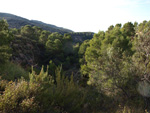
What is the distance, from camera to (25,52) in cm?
2366

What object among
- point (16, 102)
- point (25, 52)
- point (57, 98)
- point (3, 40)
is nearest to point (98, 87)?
point (57, 98)

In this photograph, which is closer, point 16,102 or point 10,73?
point 16,102

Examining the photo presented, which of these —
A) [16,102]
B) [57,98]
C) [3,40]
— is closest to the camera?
[16,102]

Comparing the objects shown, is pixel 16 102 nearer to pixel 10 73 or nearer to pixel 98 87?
pixel 98 87

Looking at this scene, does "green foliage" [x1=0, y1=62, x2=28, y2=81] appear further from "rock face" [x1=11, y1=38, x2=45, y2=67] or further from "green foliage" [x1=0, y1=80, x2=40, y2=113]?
"rock face" [x1=11, y1=38, x2=45, y2=67]

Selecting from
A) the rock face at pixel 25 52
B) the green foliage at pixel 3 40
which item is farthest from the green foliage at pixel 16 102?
the rock face at pixel 25 52

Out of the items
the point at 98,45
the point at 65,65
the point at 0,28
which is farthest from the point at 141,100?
the point at 65,65

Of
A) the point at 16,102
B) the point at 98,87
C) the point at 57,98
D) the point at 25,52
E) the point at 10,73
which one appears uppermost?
the point at 16,102

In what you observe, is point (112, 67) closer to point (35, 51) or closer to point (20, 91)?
point (20, 91)

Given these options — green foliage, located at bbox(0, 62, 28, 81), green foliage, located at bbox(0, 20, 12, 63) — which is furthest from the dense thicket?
green foliage, located at bbox(0, 62, 28, 81)

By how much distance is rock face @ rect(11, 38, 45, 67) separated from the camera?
19909 millimetres

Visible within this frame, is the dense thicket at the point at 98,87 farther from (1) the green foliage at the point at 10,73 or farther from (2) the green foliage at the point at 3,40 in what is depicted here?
(1) the green foliage at the point at 10,73

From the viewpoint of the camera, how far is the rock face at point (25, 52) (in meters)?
19.9

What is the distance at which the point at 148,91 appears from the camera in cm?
582
